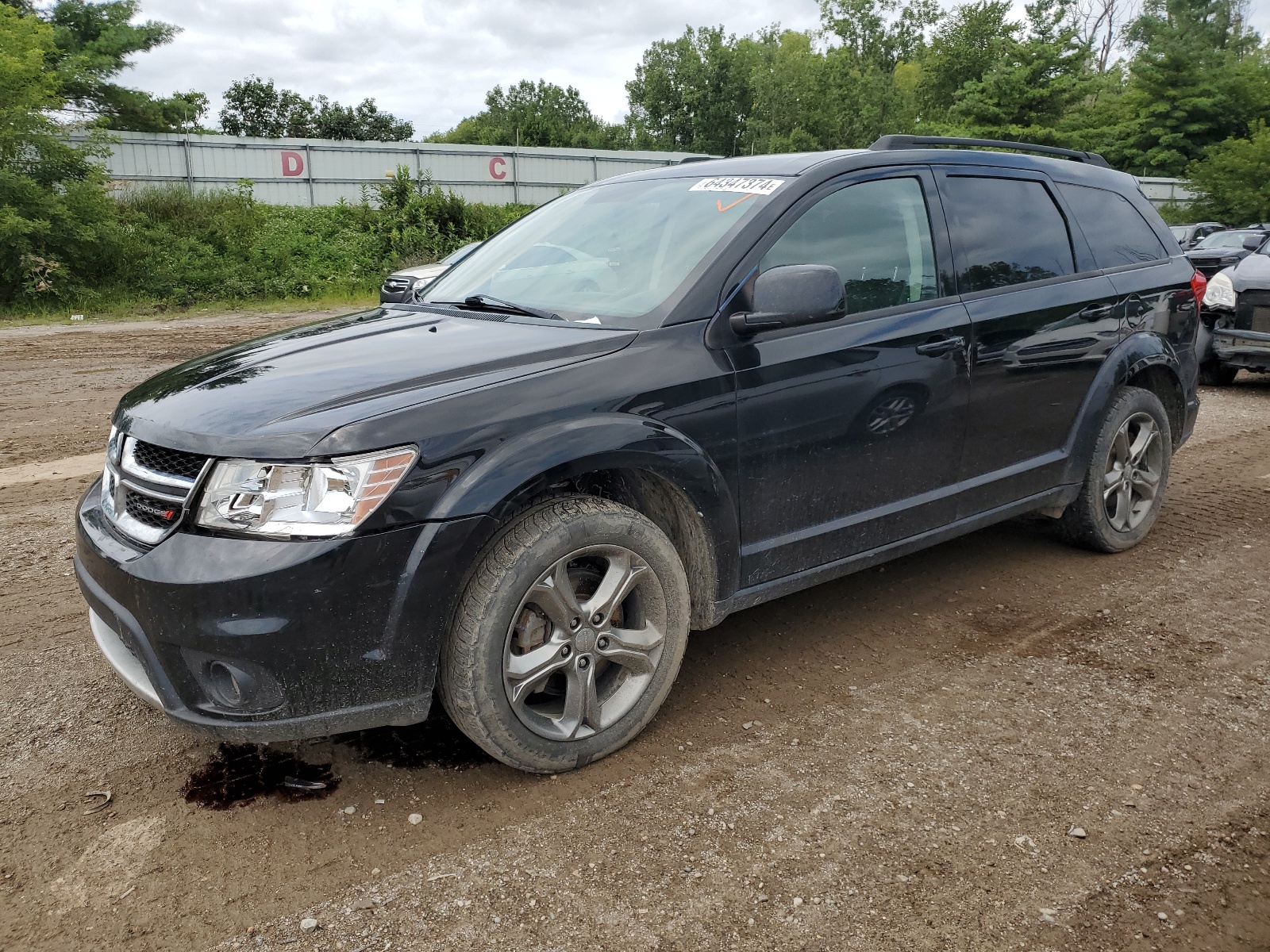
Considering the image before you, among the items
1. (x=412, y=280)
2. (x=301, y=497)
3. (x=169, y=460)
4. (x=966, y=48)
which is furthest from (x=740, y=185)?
(x=966, y=48)

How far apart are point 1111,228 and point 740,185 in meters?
2.15

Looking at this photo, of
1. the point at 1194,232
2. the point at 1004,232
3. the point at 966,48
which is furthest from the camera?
the point at 966,48

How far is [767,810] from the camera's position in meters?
2.71

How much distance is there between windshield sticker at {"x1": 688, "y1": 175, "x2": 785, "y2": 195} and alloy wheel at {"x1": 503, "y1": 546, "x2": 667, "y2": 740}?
1.40 meters

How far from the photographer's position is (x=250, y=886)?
242cm

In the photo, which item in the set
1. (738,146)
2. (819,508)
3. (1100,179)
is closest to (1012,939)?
(819,508)

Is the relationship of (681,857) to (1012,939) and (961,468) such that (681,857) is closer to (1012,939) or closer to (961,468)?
(1012,939)

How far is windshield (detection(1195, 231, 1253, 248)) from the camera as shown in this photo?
15.7 metres

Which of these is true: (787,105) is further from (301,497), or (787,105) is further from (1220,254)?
(301,497)

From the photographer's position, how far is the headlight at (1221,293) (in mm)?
9195

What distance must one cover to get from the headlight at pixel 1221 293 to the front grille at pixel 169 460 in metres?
9.51

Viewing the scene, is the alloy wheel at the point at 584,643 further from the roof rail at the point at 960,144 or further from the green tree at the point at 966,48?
the green tree at the point at 966,48

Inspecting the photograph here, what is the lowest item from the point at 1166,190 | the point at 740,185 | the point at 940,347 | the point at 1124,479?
the point at 1124,479

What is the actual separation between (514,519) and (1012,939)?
158 cm
